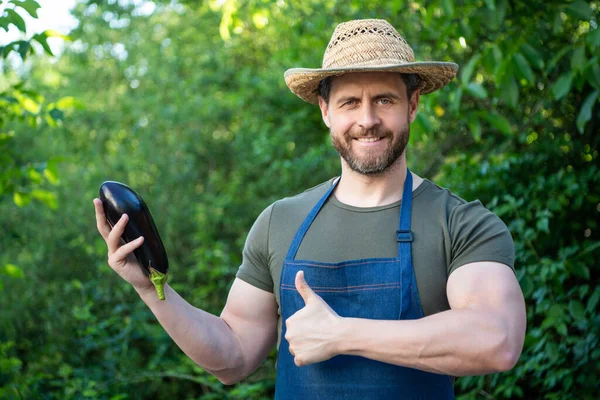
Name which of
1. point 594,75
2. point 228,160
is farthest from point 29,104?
point 228,160

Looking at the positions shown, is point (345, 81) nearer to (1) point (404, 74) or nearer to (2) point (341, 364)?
(1) point (404, 74)

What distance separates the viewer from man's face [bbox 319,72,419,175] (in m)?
2.21

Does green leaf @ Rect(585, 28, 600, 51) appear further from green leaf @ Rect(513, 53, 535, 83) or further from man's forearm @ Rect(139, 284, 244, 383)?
man's forearm @ Rect(139, 284, 244, 383)

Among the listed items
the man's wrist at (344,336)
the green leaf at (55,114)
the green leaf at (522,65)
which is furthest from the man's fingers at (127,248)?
the green leaf at (522,65)

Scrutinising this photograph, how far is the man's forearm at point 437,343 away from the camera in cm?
179

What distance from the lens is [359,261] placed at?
7.16ft

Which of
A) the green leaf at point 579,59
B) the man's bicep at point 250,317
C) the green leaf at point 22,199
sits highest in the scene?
the green leaf at point 579,59

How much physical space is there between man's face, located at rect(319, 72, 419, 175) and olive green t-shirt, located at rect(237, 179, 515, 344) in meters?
0.16

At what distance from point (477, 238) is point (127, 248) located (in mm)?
1027

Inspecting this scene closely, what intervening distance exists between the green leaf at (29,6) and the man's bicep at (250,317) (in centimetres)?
163

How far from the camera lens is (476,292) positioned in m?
1.93

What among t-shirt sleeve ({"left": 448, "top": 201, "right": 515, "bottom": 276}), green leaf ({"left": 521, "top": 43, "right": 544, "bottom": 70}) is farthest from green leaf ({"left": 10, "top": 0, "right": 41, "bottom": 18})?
green leaf ({"left": 521, "top": 43, "right": 544, "bottom": 70})

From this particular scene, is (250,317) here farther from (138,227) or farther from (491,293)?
(491,293)

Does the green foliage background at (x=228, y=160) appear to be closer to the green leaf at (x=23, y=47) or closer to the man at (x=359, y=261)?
the green leaf at (x=23, y=47)
